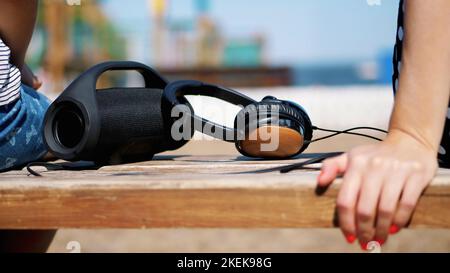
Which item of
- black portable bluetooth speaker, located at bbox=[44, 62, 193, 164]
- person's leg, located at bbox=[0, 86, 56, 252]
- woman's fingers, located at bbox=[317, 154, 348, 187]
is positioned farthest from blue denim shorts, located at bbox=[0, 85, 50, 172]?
woman's fingers, located at bbox=[317, 154, 348, 187]

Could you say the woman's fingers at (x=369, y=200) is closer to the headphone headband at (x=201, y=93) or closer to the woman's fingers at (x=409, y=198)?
the woman's fingers at (x=409, y=198)

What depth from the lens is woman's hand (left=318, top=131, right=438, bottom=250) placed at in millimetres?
777

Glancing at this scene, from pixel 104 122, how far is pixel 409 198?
0.69 meters

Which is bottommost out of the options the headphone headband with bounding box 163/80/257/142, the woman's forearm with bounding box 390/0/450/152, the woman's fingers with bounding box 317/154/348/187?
the headphone headband with bounding box 163/80/257/142

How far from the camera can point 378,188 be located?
776 mm

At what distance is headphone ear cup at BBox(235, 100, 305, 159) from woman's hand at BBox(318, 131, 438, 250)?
18.7 inches

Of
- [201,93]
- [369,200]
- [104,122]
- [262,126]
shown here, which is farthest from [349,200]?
[201,93]

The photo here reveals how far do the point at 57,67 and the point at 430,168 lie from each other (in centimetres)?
1629

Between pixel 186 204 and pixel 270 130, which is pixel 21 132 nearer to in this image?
pixel 270 130

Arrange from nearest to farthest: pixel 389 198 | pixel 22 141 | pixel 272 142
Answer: pixel 389 198 → pixel 272 142 → pixel 22 141

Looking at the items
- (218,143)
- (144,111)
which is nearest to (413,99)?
(144,111)

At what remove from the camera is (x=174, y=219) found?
0.86m

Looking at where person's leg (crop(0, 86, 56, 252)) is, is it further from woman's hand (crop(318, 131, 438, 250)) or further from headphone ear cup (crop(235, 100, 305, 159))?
woman's hand (crop(318, 131, 438, 250))

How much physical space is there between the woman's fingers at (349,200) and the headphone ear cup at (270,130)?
501 millimetres
